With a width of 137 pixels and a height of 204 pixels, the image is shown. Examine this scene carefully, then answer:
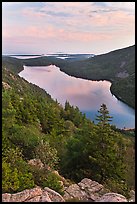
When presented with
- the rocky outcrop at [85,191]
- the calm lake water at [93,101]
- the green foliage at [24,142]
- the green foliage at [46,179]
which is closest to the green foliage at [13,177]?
the green foliage at [46,179]

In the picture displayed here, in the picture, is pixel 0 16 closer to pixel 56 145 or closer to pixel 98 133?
pixel 98 133

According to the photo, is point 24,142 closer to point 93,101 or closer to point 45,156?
point 45,156

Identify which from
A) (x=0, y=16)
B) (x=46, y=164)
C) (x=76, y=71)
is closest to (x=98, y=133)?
(x=46, y=164)

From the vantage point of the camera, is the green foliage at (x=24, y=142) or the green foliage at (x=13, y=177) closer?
the green foliage at (x=13, y=177)

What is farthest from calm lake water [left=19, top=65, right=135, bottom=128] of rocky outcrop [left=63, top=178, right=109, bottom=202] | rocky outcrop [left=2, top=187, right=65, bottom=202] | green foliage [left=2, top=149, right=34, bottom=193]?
rocky outcrop [left=2, top=187, right=65, bottom=202]

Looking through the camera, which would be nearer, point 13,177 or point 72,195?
point 13,177

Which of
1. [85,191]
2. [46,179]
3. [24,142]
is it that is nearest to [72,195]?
[85,191]

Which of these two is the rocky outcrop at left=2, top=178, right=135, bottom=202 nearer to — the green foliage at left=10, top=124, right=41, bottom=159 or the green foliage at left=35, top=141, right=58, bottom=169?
the green foliage at left=35, top=141, right=58, bottom=169

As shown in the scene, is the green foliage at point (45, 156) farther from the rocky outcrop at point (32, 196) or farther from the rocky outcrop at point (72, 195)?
the rocky outcrop at point (32, 196)
